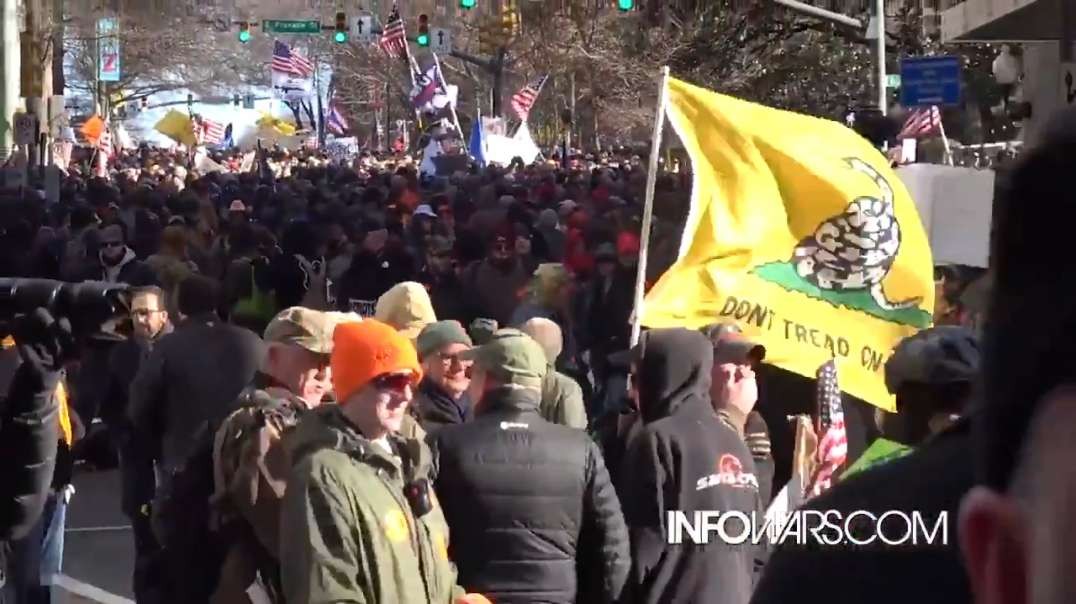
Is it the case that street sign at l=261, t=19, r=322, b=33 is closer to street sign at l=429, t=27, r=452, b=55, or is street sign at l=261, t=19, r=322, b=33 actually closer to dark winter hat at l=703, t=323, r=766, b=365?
street sign at l=429, t=27, r=452, b=55

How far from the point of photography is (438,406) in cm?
637

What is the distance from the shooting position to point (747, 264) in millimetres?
6344

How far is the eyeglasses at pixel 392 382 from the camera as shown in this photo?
4.50 m

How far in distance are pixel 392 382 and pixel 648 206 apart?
7.14 feet

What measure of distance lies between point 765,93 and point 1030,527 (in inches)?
1576

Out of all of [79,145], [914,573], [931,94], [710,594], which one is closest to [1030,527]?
[914,573]

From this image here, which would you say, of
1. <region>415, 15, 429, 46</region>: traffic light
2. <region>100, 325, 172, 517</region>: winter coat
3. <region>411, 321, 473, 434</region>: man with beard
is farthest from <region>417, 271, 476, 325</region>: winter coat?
<region>415, 15, 429, 46</region>: traffic light

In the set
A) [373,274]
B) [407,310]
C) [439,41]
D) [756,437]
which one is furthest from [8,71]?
[756,437]

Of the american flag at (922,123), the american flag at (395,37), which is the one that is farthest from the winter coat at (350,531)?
the american flag at (395,37)

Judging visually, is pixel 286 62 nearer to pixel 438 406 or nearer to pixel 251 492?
pixel 438 406

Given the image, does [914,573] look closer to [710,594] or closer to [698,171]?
[710,594]

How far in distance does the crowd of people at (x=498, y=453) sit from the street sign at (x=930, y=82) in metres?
15.4

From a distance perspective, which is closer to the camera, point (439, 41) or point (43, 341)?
point (43, 341)

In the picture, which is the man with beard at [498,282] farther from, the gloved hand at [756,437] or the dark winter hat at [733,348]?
the dark winter hat at [733,348]
